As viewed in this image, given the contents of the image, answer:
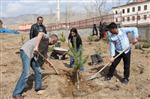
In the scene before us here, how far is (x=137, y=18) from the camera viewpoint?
28.0m

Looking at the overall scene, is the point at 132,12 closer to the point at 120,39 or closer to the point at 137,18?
the point at 137,18

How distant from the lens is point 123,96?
351 inches

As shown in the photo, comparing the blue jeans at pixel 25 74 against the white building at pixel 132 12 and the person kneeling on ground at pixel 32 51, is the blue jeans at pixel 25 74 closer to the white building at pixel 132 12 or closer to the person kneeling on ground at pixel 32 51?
the person kneeling on ground at pixel 32 51

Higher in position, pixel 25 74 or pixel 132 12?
pixel 132 12

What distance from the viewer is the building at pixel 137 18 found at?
2295 centimetres

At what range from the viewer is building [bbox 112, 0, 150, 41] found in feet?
75.3

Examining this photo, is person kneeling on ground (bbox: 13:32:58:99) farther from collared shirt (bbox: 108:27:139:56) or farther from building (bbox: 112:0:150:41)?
building (bbox: 112:0:150:41)

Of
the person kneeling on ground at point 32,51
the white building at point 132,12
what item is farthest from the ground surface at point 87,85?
the white building at point 132,12

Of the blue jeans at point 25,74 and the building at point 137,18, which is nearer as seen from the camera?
the blue jeans at point 25,74

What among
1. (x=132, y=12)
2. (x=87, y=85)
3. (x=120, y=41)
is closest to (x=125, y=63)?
(x=120, y=41)

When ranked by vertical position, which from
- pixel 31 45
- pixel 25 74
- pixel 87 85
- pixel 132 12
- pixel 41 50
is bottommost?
pixel 87 85

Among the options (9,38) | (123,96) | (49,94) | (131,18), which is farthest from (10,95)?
(131,18)

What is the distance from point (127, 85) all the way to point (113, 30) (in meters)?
1.46

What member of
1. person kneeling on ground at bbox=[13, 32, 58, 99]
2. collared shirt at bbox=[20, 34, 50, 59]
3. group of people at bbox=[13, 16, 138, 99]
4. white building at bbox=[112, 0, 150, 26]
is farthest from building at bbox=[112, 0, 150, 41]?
collared shirt at bbox=[20, 34, 50, 59]
